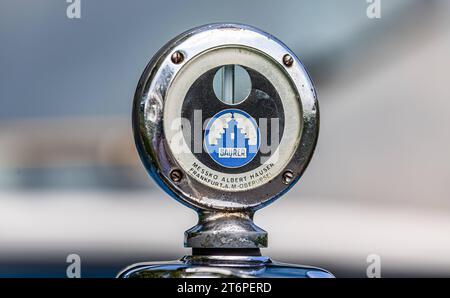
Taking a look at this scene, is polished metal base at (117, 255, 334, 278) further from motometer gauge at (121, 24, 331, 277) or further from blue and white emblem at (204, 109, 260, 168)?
blue and white emblem at (204, 109, 260, 168)

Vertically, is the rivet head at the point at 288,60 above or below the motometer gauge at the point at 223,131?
above

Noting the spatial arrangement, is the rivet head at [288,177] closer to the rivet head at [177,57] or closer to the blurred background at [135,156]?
the rivet head at [177,57]

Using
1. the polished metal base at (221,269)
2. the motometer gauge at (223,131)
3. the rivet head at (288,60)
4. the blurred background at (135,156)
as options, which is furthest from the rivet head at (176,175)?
the blurred background at (135,156)

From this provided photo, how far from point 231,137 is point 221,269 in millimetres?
199

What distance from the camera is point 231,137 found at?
146cm

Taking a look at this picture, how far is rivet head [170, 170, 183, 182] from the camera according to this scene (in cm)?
148

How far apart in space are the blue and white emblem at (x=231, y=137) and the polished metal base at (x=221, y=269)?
0.15 m

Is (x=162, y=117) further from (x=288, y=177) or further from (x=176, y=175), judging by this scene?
(x=288, y=177)

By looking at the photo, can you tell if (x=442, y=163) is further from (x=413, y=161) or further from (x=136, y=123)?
(x=136, y=123)

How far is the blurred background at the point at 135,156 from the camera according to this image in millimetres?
3250

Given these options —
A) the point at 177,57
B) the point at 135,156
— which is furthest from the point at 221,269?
the point at 135,156

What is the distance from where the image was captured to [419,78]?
136 inches

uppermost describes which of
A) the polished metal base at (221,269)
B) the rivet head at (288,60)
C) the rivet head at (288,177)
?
the rivet head at (288,60)
